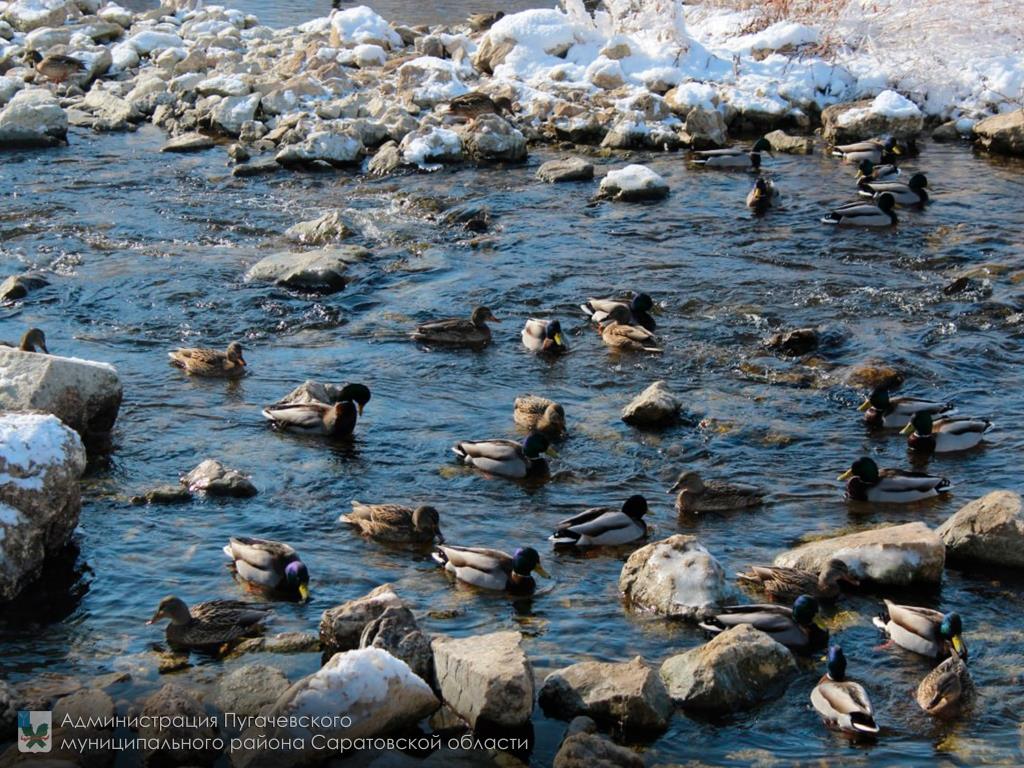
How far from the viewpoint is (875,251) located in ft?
55.3

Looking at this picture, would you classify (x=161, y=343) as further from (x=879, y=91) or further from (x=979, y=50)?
(x=979, y=50)

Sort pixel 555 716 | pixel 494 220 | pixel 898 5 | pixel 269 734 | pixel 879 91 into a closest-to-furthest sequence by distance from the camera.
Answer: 1. pixel 269 734
2. pixel 555 716
3. pixel 494 220
4. pixel 879 91
5. pixel 898 5

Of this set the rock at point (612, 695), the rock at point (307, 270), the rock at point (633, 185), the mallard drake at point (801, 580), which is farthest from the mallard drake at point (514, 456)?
the rock at point (633, 185)

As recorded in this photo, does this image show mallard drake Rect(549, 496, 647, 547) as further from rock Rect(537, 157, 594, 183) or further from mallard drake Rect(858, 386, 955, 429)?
rock Rect(537, 157, 594, 183)

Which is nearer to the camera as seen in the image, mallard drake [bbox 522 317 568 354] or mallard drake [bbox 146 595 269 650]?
mallard drake [bbox 146 595 269 650]

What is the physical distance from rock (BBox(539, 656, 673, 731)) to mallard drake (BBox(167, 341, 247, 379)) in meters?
6.49

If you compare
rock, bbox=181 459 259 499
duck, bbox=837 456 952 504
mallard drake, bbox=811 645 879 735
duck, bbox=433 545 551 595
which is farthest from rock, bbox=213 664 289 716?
duck, bbox=837 456 952 504

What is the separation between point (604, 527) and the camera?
10133 mm

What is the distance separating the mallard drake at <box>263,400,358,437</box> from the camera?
1222 cm

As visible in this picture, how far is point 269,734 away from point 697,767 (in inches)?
91.6

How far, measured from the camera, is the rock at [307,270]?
15844mm

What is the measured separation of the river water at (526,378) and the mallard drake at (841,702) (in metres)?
0.11

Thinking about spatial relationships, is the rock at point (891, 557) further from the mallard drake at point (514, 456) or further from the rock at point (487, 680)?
the rock at point (487, 680)

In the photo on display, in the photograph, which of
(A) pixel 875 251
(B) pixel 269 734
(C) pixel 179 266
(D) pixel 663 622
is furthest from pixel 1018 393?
(C) pixel 179 266
